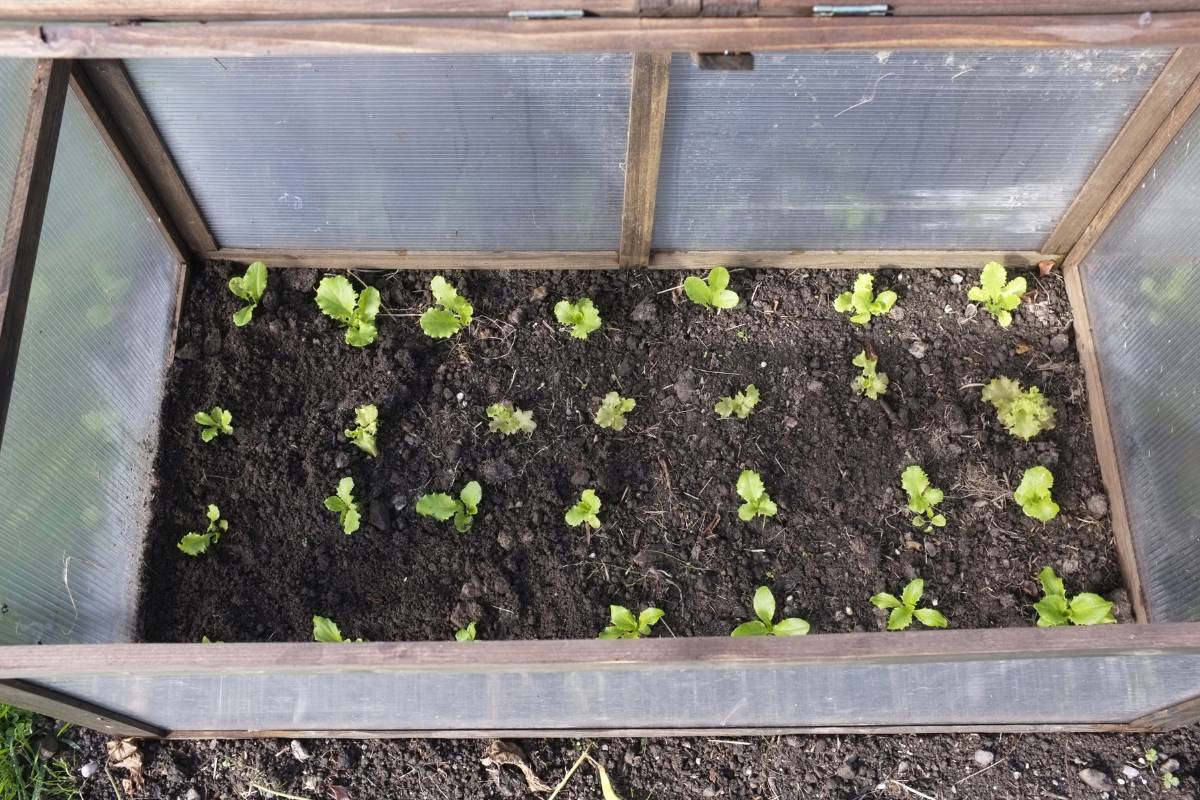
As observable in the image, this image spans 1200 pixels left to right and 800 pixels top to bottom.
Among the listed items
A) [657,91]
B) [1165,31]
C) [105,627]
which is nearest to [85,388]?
[105,627]

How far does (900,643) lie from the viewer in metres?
1.80

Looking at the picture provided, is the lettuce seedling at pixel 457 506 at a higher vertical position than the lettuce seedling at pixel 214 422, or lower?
lower

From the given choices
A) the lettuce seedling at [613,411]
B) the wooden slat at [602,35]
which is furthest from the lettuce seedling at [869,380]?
the wooden slat at [602,35]

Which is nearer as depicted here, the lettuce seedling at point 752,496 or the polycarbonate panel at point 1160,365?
the polycarbonate panel at point 1160,365

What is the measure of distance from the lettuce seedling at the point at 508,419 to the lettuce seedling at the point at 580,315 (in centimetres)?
28

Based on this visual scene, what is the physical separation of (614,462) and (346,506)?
0.74 metres

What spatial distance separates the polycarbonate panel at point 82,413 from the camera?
210 centimetres

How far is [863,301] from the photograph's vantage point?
2.75 m

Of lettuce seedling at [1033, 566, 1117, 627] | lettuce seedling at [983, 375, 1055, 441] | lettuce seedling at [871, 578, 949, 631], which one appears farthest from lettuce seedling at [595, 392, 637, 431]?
lettuce seedling at [1033, 566, 1117, 627]

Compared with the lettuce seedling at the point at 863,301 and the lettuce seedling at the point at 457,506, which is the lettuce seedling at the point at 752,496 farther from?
the lettuce seedling at the point at 457,506

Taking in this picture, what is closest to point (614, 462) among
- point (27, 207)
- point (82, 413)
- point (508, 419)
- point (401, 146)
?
point (508, 419)

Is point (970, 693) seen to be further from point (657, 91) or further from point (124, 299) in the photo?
point (124, 299)

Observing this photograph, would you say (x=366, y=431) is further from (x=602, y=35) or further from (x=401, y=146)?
(x=602, y=35)

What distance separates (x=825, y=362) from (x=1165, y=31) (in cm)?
120
